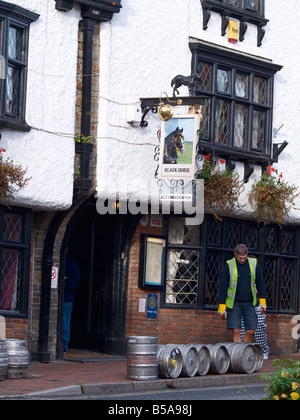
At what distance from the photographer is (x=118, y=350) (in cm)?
1778

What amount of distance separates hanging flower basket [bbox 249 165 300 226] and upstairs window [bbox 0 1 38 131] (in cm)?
540

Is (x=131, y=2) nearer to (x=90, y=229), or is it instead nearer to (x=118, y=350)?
(x=90, y=229)

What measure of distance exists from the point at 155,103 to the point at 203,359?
15.4ft

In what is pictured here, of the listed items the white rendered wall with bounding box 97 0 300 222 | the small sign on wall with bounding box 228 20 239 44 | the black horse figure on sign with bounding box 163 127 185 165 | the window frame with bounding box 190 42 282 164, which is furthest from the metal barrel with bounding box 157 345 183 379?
the small sign on wall with bounding box 228 20 239 44

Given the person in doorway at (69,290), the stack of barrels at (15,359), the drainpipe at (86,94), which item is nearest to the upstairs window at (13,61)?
the drainpipe at (86,94)

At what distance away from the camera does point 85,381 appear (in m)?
13.2

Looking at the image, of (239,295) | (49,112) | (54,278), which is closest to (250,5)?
(49,112)

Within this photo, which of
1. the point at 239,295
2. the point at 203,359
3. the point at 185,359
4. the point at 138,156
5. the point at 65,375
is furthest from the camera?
the point at 138,156

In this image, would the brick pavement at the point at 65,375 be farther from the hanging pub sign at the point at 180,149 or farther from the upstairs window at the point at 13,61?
the upstairs window at the point at 13,61

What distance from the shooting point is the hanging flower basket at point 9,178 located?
14.7 meters

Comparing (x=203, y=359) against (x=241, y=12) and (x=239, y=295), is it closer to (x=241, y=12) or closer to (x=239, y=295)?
(x=239, y=295)

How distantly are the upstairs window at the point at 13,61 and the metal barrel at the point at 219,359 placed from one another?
4341mm

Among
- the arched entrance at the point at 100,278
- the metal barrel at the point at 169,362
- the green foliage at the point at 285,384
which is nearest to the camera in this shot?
the green foliage at the point at 285,384
